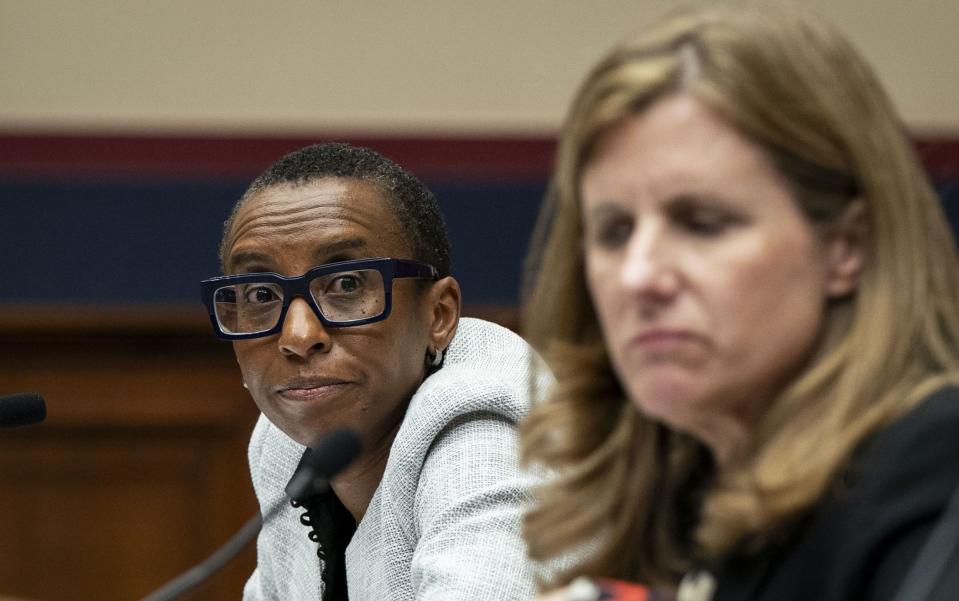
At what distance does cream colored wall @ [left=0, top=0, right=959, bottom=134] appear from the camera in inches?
145

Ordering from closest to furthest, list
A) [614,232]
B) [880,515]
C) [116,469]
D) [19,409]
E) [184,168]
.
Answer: [880,515] → [614,232] → [19,409] → [116,469] → [184,168]

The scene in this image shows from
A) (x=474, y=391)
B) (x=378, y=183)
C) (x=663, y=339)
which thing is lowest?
(x=474, y=391)

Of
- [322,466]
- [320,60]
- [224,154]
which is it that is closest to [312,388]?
[322,466]

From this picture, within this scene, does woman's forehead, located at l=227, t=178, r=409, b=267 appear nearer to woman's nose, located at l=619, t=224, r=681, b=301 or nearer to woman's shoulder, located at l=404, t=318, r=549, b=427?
woman's shoulder, located at l=404, t=318, r=549, b=427

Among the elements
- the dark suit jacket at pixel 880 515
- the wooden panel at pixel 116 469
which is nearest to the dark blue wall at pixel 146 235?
the wooden panel at pixel 116 469

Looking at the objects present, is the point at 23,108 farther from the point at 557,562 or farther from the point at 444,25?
the point at 557,562

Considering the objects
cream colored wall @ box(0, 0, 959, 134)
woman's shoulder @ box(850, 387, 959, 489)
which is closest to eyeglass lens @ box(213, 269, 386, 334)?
woman's shoulder @ box(850, 387, 959, 489)

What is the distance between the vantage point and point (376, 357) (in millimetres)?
1787

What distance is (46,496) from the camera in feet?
11.4

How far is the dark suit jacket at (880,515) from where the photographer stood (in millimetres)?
932

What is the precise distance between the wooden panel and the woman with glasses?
1.60 meters

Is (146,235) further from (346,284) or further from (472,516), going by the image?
(472,516)

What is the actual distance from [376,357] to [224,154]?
1976 millimetres

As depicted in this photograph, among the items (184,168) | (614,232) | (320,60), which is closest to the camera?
(614,232)
